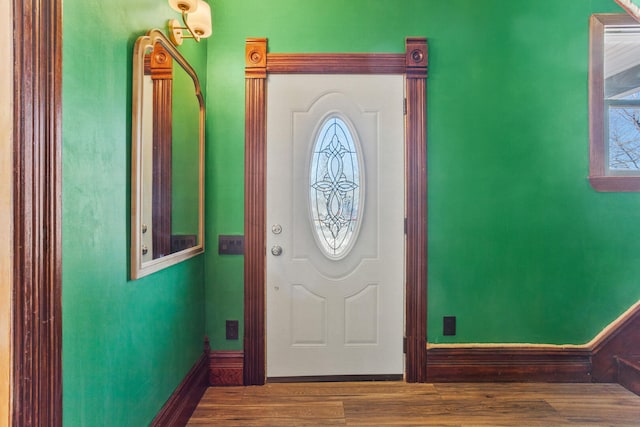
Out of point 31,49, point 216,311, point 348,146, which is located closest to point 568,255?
point 348,146

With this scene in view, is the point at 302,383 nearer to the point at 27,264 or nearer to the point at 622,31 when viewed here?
the point at 27,264

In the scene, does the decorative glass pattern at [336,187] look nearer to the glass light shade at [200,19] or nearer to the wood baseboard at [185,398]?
the glass light shade at [200,19]

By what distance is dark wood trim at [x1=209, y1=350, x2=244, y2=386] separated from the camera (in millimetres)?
2258

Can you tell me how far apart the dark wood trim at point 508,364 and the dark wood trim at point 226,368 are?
120 centimetres

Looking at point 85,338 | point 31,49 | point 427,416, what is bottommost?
point 427,416

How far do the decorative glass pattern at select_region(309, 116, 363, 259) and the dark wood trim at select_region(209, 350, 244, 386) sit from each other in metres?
0.91

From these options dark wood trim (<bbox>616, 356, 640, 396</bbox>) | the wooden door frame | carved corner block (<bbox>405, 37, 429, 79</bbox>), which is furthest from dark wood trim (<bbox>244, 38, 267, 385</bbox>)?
dark wood trim (<bbox>616, 356, 640, 396</bbox>)

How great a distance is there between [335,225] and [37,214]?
1644 mm

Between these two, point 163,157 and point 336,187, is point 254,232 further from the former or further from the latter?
point 163,157

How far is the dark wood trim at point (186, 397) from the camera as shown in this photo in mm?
1632

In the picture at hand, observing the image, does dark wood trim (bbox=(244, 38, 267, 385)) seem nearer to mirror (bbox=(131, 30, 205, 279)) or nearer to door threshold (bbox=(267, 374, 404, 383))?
door threshold (bbox=(267, 374, 404, 383))

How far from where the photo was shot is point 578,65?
2.30 metres

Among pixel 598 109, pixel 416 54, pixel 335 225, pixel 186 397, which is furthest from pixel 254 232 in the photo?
pixel 598 109

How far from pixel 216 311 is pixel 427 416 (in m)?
1.37
